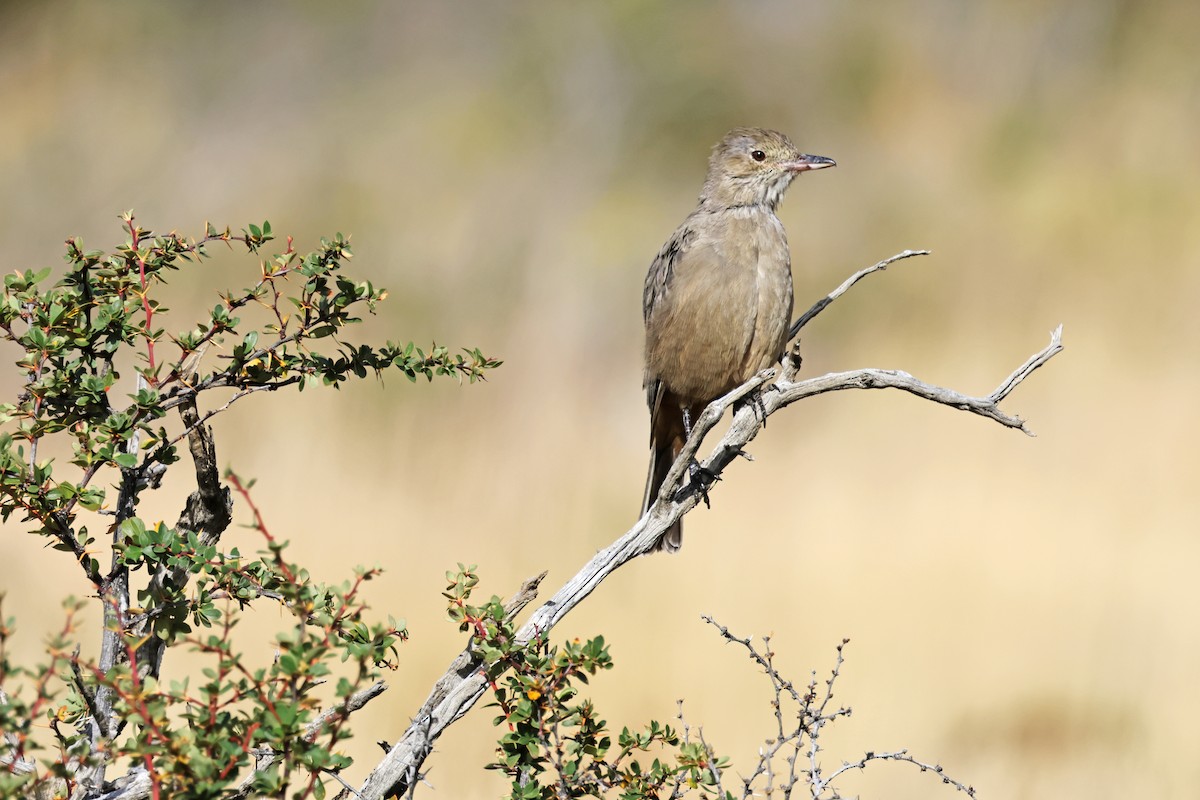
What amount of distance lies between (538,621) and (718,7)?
351 inches

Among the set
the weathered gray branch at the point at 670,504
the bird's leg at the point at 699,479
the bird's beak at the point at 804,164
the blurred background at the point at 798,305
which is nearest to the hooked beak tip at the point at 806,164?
the bird's beak at the point at 804,164

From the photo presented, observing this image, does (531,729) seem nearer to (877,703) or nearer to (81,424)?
(81,424)

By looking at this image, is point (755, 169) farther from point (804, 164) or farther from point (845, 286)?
point (845, 286)

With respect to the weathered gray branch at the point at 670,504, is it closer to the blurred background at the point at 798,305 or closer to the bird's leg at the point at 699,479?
the bird's leg at the point at 699,479

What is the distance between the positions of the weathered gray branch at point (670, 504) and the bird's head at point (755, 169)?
1.07 meters

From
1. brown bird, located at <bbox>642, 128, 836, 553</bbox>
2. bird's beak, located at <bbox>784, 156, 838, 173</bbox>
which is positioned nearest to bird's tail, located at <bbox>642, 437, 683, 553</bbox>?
brown bird, located at <bbox>642, 128, 836, 553</bbox>

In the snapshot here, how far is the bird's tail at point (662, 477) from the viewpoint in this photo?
16.1 feet

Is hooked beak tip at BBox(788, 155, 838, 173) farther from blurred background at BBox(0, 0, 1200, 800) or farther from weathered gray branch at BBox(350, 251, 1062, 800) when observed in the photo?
blurred background at BBox(0, 0, 1200, 800)

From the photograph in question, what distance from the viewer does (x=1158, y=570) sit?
615 cm

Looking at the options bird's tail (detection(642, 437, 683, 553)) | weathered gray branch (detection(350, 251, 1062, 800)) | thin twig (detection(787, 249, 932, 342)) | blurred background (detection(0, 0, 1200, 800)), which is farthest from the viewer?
blurred background (detection(0, 0, 1200, 800))

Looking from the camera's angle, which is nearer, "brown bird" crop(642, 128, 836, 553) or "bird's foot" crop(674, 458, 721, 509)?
"bird's foot" crop(674, 458, 721, 509)

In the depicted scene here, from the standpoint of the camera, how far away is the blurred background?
573 centimetres

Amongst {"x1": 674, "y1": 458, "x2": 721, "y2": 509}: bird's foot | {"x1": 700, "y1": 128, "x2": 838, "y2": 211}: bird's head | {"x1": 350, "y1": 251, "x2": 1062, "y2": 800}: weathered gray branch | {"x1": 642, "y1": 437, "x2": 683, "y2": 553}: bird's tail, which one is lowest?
{"x1": 350, "y1": 251, "x2": 1062, "y2": 800}: weathered gray branch

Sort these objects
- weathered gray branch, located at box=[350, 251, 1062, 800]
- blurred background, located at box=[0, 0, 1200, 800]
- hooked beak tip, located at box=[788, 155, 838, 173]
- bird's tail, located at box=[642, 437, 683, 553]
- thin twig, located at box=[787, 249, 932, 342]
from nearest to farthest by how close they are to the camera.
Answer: weathered gray branch, located at box=[350, 251, 1062, 800], thin twig, located at box=[787, 249, 932, 342], bird's tail, located at box=[642, 437, 683, 553], hooked beak tip, located at box=[788, 155, 838, 173], blurred background, located at box=[0, 0, 1200, 800]
